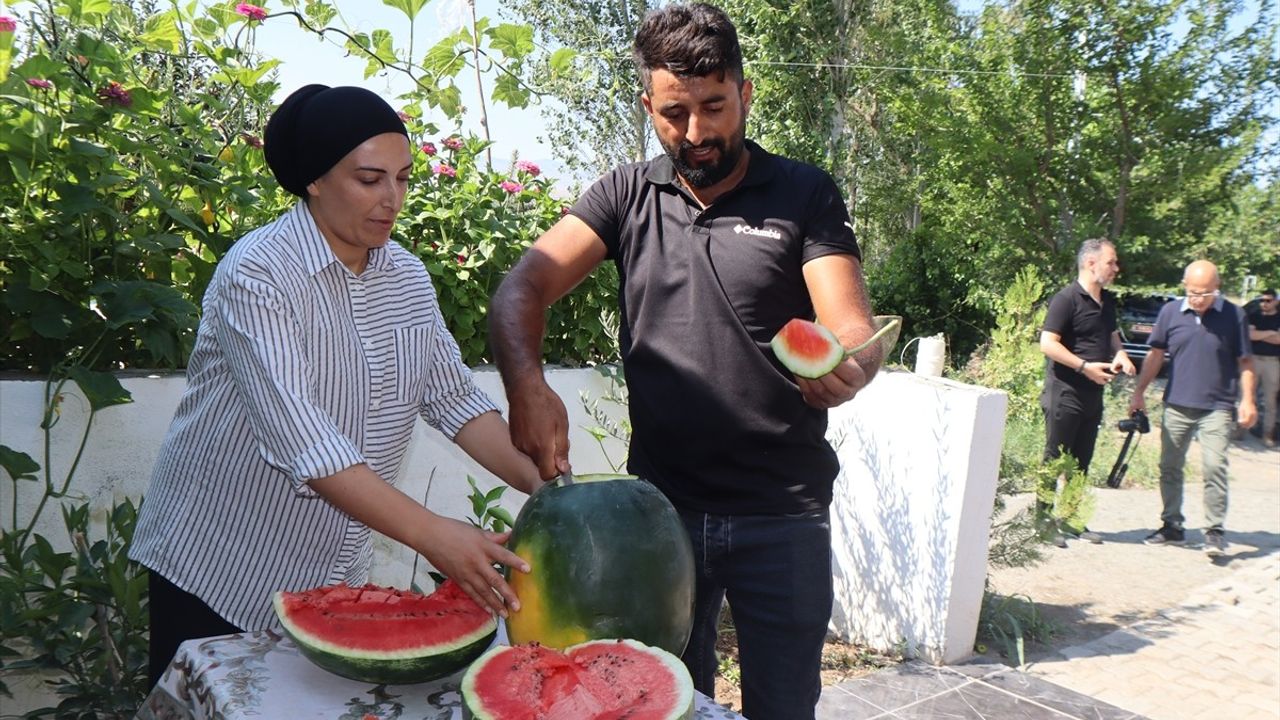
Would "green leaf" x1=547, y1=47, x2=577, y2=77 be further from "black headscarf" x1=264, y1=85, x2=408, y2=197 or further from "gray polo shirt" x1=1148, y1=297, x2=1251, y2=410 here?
"gray polo shirt" x1=1148, y1=297, x2=1251, y2=410

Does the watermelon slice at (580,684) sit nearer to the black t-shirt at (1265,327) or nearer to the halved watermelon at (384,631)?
the halved watermelon at (384,631)

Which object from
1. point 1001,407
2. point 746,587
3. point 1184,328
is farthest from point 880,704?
point 1184,328

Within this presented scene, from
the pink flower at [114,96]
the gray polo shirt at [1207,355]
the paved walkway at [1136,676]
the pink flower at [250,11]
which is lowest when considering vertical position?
the paved walkway at [1136,676]

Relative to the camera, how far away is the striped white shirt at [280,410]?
6.03 feet

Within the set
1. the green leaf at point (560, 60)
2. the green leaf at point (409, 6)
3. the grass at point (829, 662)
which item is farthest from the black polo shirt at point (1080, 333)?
the green leaf at point (409, 6)

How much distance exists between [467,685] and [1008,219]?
17636 millimetres

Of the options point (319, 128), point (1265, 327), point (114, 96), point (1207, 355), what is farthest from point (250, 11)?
point (1265, 327)

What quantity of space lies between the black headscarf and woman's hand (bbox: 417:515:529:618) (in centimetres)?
74

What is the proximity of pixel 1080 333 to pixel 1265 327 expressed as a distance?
589 centimetres

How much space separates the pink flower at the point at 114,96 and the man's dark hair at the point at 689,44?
5.32ft

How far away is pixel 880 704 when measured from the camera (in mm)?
Answer: 4457

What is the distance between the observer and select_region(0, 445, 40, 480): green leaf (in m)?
2.82

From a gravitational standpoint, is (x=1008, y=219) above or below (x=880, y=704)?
above

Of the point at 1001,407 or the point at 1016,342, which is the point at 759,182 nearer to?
the point at 1001,407
